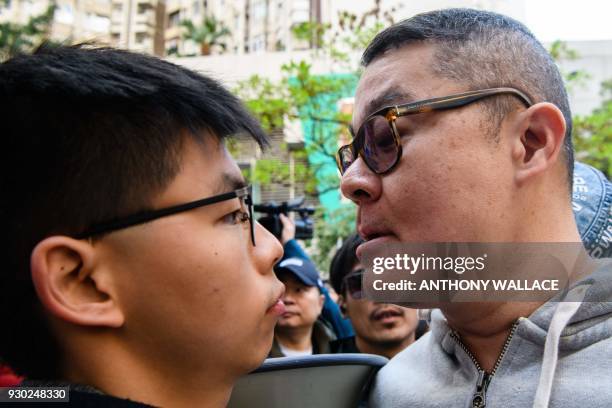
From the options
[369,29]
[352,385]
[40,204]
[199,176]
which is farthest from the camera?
[369,29]

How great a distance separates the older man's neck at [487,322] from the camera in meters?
1.65

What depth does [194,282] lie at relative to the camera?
55.2 inches

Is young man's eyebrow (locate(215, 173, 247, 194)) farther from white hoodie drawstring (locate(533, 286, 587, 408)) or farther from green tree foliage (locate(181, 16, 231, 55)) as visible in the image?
green tree foliage (locate(181, 16, 231, 55))

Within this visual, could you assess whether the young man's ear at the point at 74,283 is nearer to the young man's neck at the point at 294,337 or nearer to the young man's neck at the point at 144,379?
the young man's neck at the point at 144,379

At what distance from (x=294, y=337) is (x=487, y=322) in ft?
8.53

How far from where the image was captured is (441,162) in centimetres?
166

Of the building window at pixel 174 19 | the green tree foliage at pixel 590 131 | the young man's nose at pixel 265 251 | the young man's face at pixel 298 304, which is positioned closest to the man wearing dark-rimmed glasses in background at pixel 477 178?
the young man's nose at pixel 265 251

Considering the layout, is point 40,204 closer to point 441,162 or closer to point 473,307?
point 441,162

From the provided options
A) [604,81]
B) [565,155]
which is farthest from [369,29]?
[604,81]

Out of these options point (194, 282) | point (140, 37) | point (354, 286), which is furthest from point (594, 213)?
point (140, 37)

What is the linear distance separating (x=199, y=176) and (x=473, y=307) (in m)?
0.84

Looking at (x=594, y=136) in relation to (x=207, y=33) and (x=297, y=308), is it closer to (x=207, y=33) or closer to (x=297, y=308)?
(x=297, y=308)

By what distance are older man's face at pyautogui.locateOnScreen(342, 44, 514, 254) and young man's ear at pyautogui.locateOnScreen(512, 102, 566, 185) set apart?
0.11ft

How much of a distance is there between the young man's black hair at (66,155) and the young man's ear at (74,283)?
0.15ft
